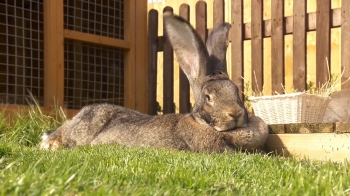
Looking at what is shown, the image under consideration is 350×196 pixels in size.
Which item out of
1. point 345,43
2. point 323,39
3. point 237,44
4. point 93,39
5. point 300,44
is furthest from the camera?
point 237,44

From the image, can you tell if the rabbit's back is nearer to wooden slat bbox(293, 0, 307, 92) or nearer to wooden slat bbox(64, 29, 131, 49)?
wooden slat bbox(64, 29, 131, 49)

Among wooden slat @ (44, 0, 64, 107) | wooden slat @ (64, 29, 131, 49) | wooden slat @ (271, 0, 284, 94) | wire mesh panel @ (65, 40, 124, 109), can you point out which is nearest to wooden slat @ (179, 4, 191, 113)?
wire mesh panel @ (65, 40, 124, 109)

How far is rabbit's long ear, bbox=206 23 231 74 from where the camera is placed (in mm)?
5285

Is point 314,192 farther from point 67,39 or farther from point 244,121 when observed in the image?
point 67,39

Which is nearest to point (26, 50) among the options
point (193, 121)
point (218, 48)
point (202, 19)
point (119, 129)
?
point (202, 19)

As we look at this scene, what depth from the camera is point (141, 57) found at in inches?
309

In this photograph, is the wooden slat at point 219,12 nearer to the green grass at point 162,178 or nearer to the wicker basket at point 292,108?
the wicker basket at point 292,108

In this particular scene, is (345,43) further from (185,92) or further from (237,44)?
(185,92)

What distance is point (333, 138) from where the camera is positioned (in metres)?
4.88

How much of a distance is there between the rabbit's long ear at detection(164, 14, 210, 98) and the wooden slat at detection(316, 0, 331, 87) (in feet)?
6.30

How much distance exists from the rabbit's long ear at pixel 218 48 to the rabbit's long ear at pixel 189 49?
0.38 ft

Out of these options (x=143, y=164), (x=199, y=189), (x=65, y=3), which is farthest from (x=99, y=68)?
(x=199, y=189)

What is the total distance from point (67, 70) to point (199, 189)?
211 inches

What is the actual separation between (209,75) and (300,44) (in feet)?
6.84
